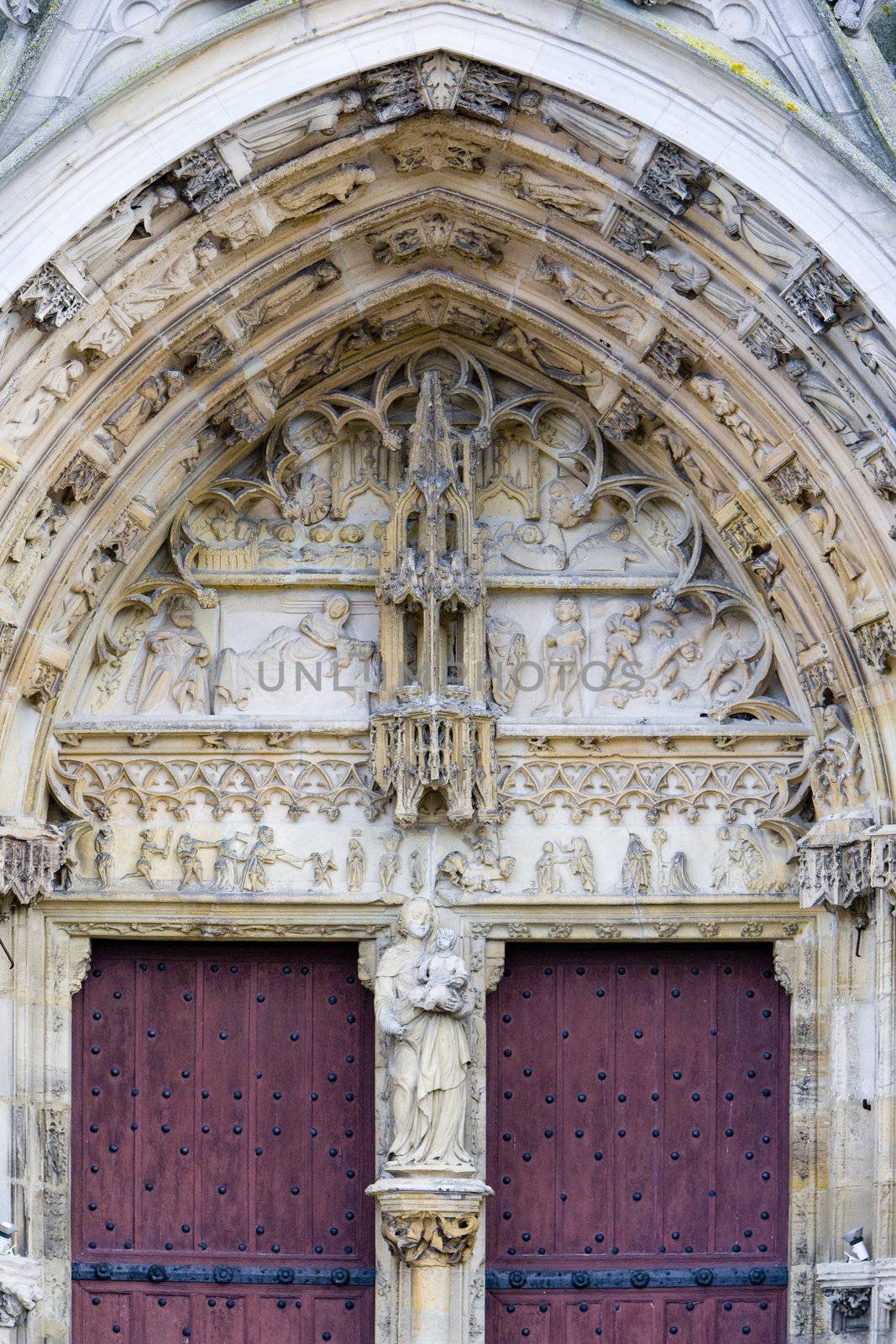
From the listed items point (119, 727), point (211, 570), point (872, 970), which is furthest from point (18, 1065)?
point (872, 970)

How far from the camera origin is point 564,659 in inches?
437

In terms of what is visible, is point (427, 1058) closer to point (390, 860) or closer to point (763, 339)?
point (390, 860)

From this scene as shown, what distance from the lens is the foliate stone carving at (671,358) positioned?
34.9 ft

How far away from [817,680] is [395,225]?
A: 7.91 ft

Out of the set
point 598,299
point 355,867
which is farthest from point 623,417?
Result: point 355,867

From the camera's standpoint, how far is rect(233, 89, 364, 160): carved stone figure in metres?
10.1

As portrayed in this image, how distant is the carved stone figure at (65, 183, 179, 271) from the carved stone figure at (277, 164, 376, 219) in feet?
1.65

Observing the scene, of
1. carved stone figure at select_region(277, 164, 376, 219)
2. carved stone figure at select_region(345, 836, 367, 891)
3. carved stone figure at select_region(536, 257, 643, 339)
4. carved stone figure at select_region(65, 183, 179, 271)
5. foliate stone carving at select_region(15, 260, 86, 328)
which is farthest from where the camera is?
carved stone figure at select_region(345, 836, 367, 891)

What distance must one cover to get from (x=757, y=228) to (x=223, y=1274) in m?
4.51

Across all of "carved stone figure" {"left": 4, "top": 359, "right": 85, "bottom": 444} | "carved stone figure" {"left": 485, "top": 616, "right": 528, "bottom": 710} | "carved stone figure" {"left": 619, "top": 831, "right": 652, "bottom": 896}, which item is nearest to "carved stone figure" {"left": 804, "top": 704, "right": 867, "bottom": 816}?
"carved stone figure" {"left": 619, "top": 831, "right": 652, "bottom": 896}

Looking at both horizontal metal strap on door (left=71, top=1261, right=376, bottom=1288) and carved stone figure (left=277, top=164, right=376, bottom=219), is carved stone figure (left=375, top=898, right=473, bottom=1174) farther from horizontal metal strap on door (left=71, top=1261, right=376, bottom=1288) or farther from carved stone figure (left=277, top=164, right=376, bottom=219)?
carved stone figure (left=277, top=164, right=376, bottom=219)

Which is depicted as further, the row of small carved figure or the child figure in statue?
the row of small carved figure

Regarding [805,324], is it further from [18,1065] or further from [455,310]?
[18,1065]

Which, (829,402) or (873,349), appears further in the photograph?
(829,402)
